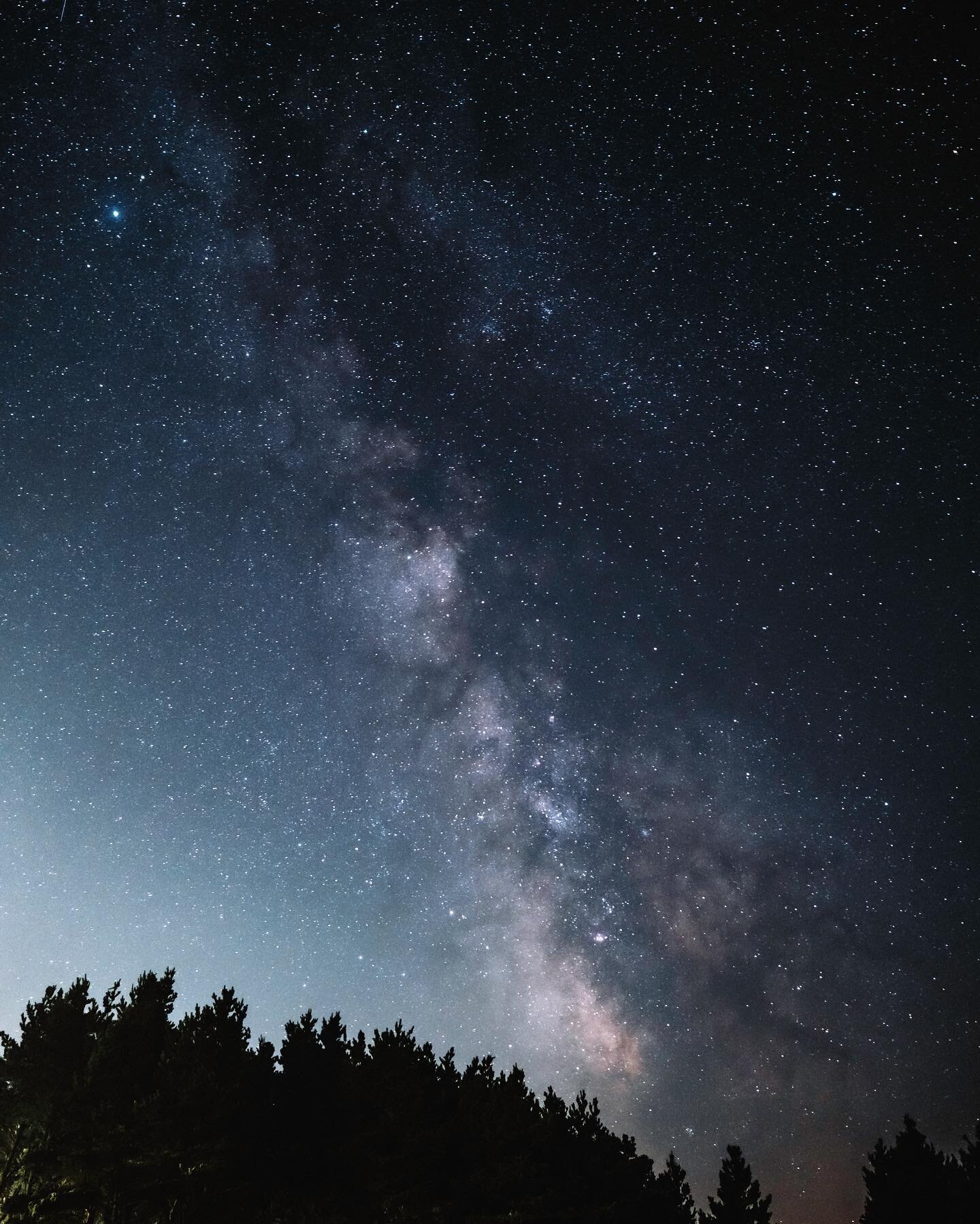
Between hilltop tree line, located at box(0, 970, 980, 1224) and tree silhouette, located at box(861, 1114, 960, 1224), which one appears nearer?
hilltop tree line, located at box(0, 970, 980, 1224)

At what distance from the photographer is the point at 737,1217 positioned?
25.9 m

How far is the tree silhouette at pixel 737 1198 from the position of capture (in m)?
25.8

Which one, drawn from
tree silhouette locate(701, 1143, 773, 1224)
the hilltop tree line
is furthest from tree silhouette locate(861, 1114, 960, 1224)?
the hilltop tree line

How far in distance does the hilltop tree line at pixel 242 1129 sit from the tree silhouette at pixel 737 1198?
810 centimetres

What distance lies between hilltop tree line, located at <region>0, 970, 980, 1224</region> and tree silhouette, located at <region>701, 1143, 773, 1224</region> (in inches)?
319

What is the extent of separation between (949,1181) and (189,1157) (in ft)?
105

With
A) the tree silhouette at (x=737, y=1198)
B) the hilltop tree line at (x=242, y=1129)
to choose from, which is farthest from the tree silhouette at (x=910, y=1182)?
the hilltop tree line at (x=242, y=1129)

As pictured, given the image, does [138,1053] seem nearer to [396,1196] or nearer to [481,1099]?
[396,1196]

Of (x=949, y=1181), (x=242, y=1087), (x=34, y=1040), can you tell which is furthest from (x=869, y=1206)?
(x=34, y=1040)

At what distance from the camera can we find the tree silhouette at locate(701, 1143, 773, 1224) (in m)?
25.8

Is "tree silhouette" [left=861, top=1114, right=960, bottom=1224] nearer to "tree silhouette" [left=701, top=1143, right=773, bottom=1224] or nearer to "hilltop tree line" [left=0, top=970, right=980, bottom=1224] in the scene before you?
"tree silhouette" [left=701, top=1143, right=773, bottom=1224]

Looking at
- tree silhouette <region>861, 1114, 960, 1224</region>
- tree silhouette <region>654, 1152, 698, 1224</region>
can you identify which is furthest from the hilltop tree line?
tree silhouette <region>861, 1114, 960, 1224</region>

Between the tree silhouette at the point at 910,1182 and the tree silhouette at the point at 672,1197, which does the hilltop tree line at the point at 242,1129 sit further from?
the tree silhouette at the point at 910,1182

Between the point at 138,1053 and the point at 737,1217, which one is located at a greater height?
the point at 138,1053
